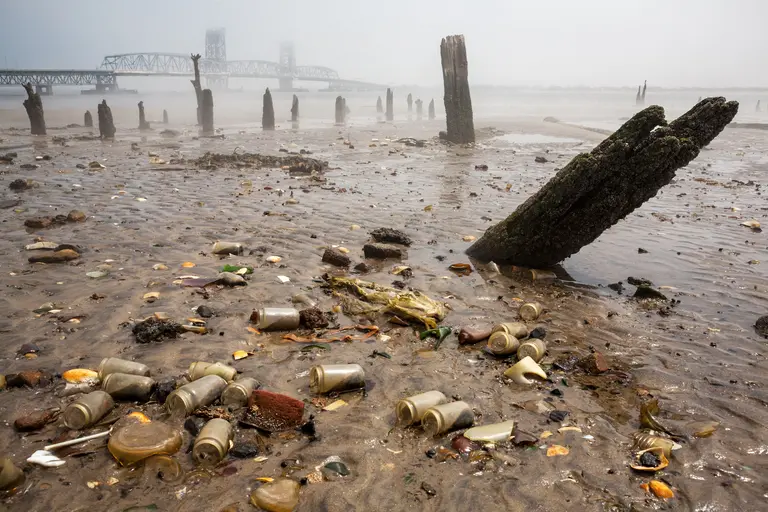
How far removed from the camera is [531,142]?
2333 centimetres

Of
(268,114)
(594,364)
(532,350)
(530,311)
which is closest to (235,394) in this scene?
(532,350)

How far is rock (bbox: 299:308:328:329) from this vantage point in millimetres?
4676

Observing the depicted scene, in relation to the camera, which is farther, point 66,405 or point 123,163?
point 123,163

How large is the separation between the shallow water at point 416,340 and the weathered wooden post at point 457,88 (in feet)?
32.8

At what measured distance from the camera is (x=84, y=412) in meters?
3.04

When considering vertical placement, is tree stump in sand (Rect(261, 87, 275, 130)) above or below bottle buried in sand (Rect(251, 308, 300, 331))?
above

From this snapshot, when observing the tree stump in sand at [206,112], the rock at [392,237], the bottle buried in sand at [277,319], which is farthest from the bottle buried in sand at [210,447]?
the tree stump in sand at [206,112]

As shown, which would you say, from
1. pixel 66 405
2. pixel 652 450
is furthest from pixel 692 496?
pixel 66 405

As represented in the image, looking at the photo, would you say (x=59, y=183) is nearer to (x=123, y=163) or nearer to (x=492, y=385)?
(x=123, y=163)

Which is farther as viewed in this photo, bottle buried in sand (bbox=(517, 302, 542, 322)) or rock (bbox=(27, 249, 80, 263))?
rock (bbox=(27, 249, 80, 263))

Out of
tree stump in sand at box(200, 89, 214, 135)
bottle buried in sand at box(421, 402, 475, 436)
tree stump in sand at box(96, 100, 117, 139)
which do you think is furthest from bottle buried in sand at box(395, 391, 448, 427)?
tree stump in sand at box(200, 89, 214, 135)

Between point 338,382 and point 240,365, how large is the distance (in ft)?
2.89

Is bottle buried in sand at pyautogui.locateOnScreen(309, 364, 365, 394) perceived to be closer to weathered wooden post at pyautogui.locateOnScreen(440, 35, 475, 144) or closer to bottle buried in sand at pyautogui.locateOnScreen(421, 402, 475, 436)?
bottle buried in sand at pyautogui.locateOnScreen(421, 402, 475, 436)

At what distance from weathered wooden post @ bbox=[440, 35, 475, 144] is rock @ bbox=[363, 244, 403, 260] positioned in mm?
14088
